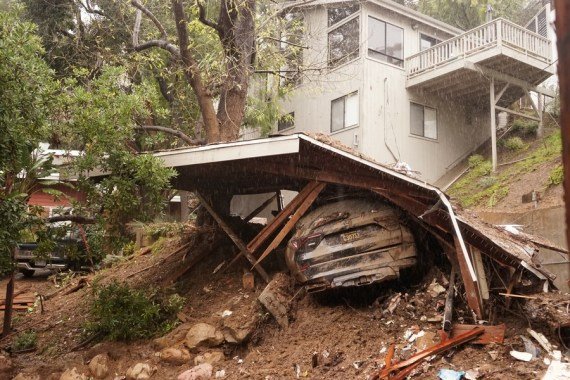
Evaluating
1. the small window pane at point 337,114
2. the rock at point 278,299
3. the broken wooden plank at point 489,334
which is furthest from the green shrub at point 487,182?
the broken wooden plank at point 489,334

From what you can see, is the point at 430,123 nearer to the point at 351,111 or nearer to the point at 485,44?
the point at 351,111

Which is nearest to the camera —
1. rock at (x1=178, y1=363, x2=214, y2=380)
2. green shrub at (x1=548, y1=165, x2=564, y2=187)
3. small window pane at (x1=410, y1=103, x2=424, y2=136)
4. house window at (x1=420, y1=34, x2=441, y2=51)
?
rock at (x1=178, y1=363, x2=214, y2=380)

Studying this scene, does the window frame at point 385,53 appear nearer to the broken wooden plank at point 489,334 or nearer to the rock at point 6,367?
the broken wooden plank at point 489,334

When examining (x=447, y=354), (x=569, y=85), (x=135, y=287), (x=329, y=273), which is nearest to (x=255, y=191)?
(x=135, y=287)

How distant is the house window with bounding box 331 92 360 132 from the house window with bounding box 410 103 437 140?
7.79ft

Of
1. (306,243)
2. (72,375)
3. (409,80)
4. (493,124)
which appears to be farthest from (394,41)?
(72,375)

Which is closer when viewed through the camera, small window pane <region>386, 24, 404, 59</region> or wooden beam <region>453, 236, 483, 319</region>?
wooden beam <region>453, 236, 483, 319</region>

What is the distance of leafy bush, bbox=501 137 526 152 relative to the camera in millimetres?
19627

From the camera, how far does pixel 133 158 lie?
836cm

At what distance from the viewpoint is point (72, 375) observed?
7781mm

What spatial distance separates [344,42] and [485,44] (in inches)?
204

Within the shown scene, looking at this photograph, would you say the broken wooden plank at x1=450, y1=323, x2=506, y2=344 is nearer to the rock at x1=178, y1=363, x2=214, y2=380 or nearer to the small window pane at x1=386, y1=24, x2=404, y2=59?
the rock at x1=178, y1=363, x2=214, y2=380

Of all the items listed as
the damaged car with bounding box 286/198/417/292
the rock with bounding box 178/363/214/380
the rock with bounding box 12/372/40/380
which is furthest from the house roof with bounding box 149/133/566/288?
the rock with bounding box 12/372/40/380

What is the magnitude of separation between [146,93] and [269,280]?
405cm
